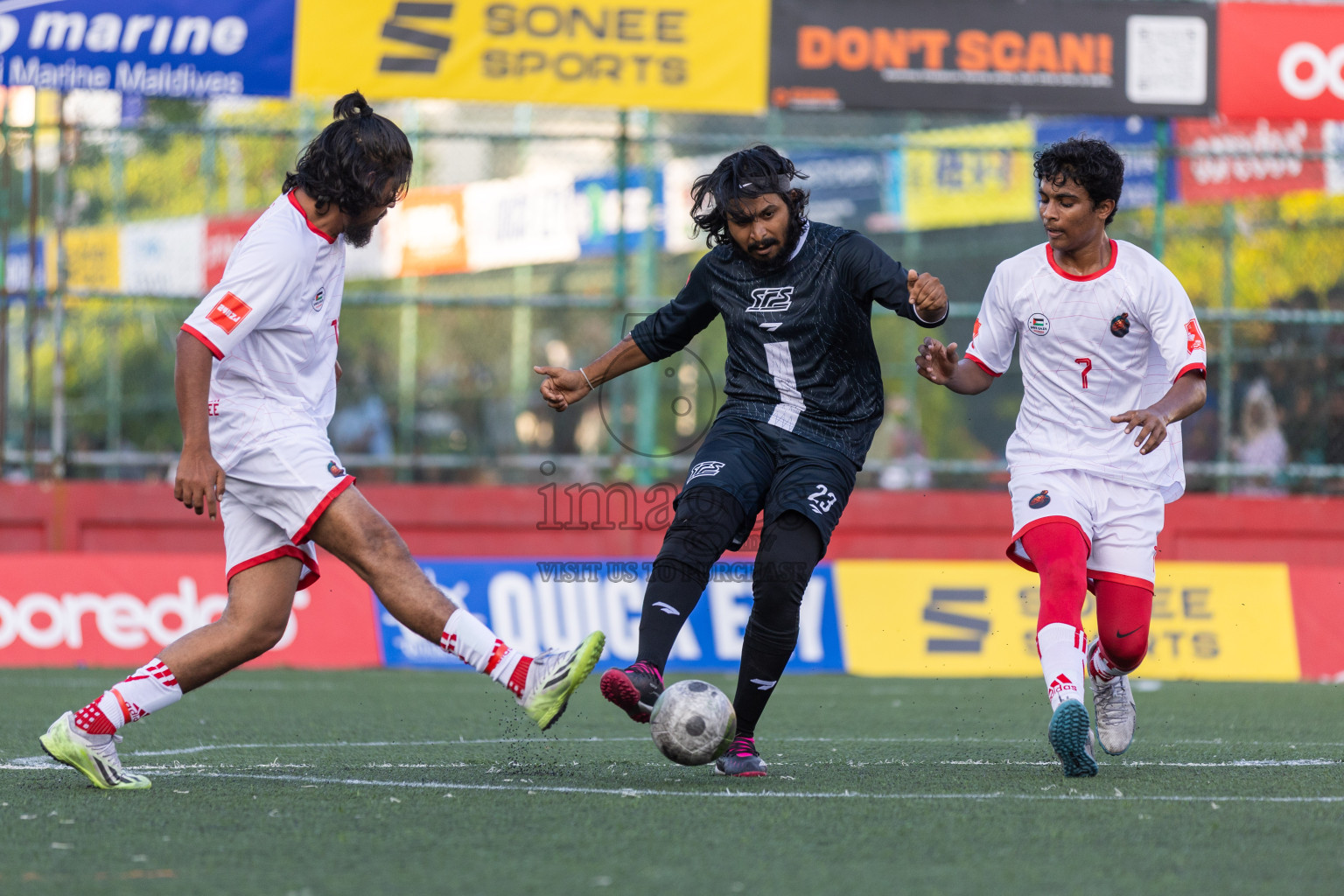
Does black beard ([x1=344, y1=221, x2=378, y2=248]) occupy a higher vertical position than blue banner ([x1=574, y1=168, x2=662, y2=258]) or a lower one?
lower

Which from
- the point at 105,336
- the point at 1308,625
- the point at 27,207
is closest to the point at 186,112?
the point at 105,336

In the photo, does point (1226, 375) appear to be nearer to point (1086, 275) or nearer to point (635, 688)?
point (1086, 275)

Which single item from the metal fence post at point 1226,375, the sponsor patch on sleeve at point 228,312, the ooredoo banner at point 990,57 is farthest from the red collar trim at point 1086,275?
the metal fence post at point 1226,375

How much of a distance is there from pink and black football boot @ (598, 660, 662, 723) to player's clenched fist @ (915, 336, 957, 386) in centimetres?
144

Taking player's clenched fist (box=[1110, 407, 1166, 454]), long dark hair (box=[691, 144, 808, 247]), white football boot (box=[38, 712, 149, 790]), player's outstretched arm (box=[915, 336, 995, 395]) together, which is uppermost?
long dark hair (box=[691, 144, 808, 247])

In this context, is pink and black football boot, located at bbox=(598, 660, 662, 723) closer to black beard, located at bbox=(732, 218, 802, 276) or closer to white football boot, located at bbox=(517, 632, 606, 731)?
white football boot, located at bbox=(517, 632, 606, 731)

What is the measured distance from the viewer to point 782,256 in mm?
5582

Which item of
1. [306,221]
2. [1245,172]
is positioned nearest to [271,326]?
[306,221]

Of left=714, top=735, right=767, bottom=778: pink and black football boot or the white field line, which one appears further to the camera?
left=714, top=735, right=767, bottom=778: pink and black football boot

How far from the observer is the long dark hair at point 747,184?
5445mm

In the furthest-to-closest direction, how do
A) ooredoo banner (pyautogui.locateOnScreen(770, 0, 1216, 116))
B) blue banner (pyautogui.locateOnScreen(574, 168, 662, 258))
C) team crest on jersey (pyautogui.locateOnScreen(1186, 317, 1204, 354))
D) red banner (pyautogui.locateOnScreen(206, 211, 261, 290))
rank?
blue banner (pyautogui.locateOnScreen(574, 168, 662, 258)) → red banner (pyautogui.locateOnScreen(206, 211, 261, 290)) → ooredoo banner (pyautogui.locateOnScreen(770, 0, 1216, 116)) → team crest on jersey (pyautogui.locateOnScreen(1186, 317, 1204, 354))

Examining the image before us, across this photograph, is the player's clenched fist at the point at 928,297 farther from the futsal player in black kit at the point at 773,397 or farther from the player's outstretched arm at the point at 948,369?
the player's outstretched arm at the point at 948,369

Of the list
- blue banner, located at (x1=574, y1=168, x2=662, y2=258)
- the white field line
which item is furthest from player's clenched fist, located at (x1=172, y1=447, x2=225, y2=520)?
blue banner, located at (x1=574, y1=168, x2=662, y2=258)

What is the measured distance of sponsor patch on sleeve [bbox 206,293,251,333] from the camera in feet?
16.0
